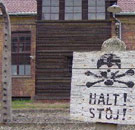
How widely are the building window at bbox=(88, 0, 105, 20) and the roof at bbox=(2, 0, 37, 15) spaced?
2.77 metres

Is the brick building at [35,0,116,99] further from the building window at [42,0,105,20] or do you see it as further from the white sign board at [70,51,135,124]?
the white sign board at [70,51,135,124]

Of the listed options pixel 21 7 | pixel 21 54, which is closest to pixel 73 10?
pixel 21 7

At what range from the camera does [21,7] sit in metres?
18.1

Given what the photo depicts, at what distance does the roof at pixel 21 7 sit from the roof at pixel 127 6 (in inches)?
170

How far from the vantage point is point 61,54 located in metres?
16.7

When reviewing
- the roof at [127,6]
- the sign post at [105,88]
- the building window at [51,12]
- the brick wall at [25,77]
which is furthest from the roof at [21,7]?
the sign post at [105,88]

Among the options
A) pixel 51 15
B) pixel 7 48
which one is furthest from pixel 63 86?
pixel 7 48

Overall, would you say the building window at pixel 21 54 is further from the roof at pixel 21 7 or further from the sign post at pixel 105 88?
the sign post at pixel 105 88

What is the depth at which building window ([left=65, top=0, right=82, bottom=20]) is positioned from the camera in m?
16.7

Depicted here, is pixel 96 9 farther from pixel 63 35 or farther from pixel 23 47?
pixel 23 47

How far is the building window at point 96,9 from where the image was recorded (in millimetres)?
16672

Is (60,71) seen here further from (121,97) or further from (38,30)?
(121,97)

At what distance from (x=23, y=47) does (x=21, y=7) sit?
6.73 feet

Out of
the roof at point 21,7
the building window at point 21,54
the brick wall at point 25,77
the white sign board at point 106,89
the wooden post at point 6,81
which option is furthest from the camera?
the building window at point 21,54
